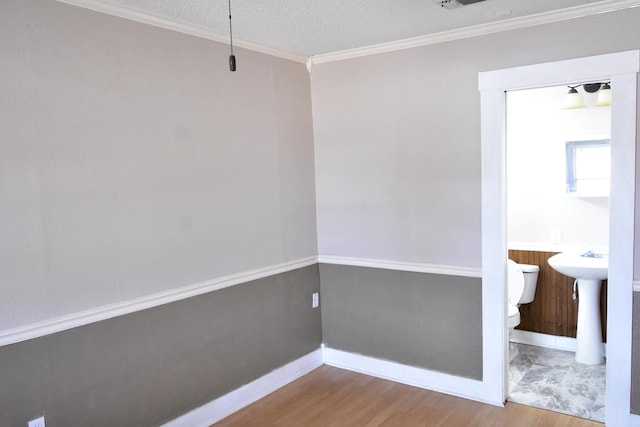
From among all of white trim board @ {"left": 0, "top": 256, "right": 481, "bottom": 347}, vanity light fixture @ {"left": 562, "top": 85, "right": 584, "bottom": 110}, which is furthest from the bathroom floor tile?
vanity light fixture @ {"left": 562, "top": 85, "right": 584, "bottom": 110}

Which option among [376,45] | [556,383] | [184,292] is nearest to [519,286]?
[556,383]

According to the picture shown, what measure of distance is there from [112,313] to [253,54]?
6.12 feet

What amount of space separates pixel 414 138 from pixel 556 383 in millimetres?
1998

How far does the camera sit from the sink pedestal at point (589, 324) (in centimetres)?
371

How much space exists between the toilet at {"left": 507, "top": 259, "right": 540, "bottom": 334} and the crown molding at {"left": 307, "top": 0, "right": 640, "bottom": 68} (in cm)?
192

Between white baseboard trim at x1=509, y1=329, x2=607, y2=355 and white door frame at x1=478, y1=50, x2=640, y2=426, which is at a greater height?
white door frame at x1=478, y1=50, x2=640, y2=426

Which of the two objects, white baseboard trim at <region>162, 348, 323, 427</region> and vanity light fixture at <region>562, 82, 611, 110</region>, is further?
vanity light fixture at <region>562, 82, 611, 110</region>

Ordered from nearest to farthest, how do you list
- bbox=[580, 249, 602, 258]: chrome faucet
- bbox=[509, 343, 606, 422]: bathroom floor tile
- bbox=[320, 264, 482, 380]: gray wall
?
bbox=[509, 343, 606, 422]: bathroom floor tile < bbox=[320, 264, 482, 380]: gray wall < bbox=[580, 249, 602, 258]: chrome faucet

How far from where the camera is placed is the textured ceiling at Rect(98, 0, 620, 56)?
8.25ft

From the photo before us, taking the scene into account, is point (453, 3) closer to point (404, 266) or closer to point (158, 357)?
point (404, 266)

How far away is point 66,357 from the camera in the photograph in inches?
91.1

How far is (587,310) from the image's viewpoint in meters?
3.74

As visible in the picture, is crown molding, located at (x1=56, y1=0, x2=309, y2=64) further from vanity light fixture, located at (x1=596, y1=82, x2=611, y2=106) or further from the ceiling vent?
vanity light fixture, located at (x1=596, y1=82, x2=611, y2=106)

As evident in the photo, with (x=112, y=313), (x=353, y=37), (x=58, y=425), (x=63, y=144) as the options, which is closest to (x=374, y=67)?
(x=353, y=37)
